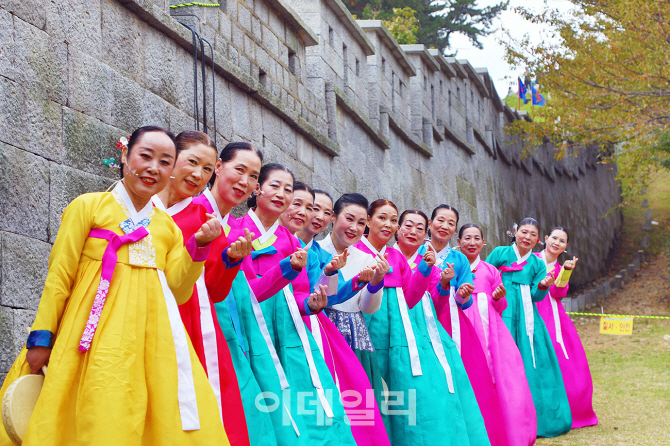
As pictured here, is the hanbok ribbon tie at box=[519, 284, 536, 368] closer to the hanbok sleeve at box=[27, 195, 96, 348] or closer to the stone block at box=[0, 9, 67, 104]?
the stone block at box=[0, 9, 67, 104]

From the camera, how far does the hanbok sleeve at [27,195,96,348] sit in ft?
9.27

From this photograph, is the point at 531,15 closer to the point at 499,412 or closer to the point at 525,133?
the point at 525,133

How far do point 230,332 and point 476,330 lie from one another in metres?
3.13

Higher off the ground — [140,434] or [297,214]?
[297,214]

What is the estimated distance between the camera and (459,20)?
2378cm

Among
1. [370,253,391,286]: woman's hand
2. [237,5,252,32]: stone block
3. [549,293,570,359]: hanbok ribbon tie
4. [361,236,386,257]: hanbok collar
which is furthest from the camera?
[549,293,570,359]: hanbok ribbon tie

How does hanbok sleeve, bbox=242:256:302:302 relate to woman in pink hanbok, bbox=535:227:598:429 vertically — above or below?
above

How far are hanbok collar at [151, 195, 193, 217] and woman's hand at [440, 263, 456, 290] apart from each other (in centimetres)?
226

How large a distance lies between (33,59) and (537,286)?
5.13m

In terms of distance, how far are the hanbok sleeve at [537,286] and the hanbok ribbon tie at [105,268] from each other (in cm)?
509

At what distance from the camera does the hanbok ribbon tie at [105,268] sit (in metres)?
2.82

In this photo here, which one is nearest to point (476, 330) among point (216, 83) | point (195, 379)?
point (216, 83)

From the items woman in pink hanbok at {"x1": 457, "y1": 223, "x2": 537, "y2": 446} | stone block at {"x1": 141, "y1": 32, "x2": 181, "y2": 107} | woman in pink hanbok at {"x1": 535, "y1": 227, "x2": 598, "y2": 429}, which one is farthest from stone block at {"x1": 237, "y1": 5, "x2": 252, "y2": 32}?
woman in pink hanbok at {"x1": 535, "y1": 227, "x2": 598, "y2": 429}

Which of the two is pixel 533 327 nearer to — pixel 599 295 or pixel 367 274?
pixel 367 274
